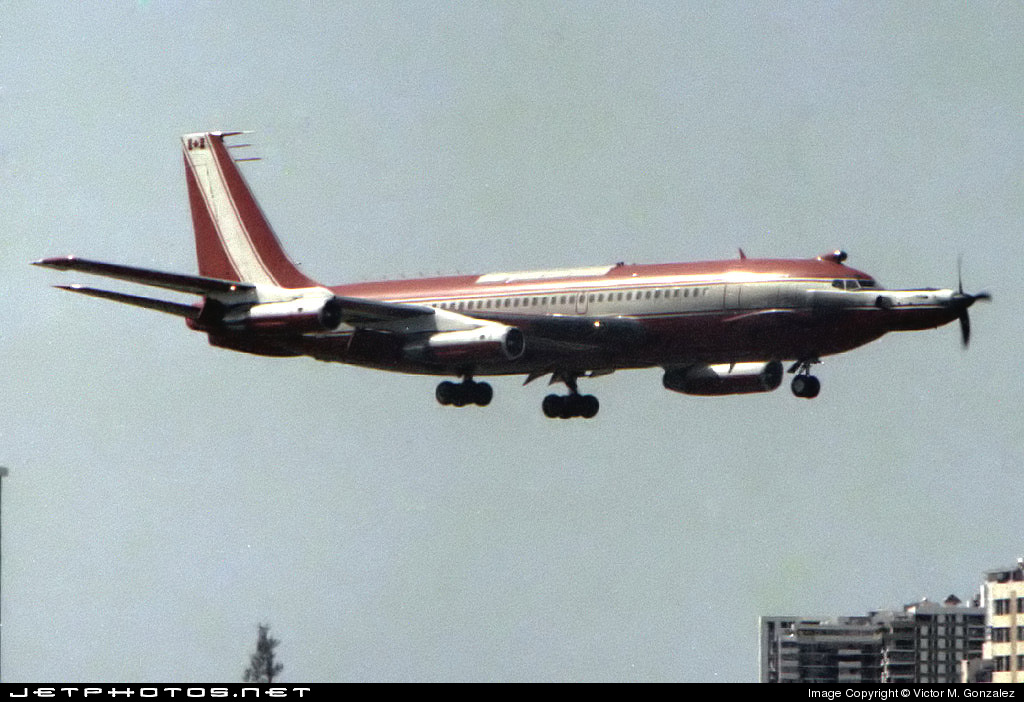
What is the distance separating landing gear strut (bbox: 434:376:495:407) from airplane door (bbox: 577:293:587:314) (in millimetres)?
6435

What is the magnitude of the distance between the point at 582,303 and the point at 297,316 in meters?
14.2

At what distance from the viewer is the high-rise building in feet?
582

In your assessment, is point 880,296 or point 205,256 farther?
point 205,256

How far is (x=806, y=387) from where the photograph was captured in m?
99.6

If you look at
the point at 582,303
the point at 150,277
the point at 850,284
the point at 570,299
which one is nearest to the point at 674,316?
the point at 582,303

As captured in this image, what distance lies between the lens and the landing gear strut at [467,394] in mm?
104938

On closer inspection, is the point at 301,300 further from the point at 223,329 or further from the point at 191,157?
the point at 191,157

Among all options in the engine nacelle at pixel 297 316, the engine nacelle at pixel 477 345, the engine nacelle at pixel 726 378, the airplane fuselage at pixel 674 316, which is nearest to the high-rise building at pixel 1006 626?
the engine nacelle at pixel 726 378

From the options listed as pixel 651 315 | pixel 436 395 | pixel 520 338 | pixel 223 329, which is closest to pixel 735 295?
pixel 651 315

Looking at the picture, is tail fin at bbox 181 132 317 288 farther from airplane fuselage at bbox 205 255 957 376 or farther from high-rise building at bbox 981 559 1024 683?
high-rise building at bbox 981 559 1024 683

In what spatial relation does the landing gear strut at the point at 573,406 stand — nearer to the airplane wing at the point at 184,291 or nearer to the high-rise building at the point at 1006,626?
the airplane wing at the point at 184,291

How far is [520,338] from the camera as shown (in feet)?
325
